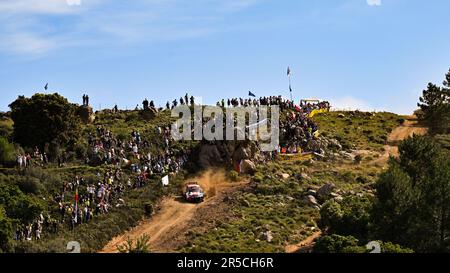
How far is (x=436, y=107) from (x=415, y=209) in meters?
60.5

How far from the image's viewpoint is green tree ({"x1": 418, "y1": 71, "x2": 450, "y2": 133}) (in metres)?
109

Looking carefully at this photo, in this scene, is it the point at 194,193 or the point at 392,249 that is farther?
the point at 194,193

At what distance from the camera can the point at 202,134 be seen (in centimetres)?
8356

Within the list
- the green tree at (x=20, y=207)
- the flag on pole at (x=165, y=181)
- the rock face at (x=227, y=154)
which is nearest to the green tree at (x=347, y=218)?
the flag on pole at (x=165, y=181)

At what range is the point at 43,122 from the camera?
265ft

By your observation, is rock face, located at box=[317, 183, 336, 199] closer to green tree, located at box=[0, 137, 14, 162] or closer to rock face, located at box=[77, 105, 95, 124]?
green tree, located at box=[0, 137, 14, 162]

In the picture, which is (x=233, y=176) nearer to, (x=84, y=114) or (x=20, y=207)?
(x=20, y=207)

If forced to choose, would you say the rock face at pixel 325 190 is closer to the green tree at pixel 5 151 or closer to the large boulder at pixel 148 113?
the large boulder at pixel 148 113

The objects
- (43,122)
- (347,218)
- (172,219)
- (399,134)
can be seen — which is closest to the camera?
(347,218)

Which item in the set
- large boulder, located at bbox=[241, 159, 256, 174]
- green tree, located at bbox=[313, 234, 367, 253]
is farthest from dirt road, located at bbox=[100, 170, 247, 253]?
green tree, located at bbox=[313, 234, 367, 253]

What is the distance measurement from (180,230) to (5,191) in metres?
14.9

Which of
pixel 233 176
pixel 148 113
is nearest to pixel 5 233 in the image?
pixel 233 176

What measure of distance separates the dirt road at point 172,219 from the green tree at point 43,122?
16576 mm
